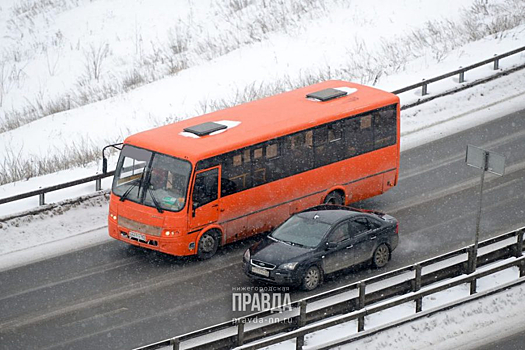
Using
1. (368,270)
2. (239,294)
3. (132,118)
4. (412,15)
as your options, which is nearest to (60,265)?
(239,294)

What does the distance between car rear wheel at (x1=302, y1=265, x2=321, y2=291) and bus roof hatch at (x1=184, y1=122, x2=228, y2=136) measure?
4.09 meters

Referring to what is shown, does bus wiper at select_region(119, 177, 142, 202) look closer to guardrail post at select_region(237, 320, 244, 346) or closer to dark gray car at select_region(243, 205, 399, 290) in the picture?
dark gray car at select_region(243, 205, 399, 290)

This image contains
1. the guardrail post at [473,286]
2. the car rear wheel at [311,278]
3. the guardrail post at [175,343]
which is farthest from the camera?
the car rear wheel at [311,278]

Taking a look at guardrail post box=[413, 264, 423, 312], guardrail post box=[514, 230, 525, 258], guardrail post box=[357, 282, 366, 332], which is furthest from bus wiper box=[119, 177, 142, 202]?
guardrail post box=[514, 230, 525, 258]

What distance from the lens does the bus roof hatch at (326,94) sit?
24328 mm

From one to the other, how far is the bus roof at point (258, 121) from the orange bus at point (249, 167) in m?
0.02

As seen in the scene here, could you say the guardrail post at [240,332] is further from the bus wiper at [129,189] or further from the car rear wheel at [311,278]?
the bus wiper at [129,189]

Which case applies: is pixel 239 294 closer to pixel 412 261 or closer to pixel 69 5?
pixel 412 261

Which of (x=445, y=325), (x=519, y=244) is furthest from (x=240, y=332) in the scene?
(x=519, y=244)

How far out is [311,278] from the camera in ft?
66.3

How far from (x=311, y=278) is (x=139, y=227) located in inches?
159

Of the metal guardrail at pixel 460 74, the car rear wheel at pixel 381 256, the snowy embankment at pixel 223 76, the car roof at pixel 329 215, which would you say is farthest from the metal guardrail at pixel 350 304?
the metal guardrail at pixel 460 74

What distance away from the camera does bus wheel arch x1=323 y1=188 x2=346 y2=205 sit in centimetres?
2398

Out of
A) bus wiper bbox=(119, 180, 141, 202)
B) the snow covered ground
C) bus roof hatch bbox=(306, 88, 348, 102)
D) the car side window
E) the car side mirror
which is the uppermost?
bus roof hatch bbox=(306, 88, 348, 102)
